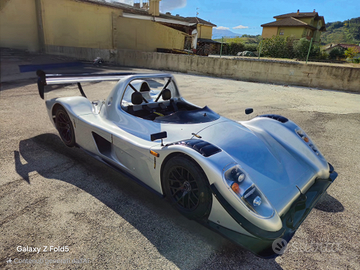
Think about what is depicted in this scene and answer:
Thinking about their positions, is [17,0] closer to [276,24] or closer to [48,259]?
[48,259]

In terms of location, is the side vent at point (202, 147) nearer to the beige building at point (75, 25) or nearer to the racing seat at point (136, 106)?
the racing seat at point (136, 106)

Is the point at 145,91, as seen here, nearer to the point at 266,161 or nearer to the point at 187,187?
the point at 187,187

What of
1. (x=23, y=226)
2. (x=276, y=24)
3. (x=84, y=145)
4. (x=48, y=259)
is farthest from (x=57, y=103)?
(x=276, y=24)

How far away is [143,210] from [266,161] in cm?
157

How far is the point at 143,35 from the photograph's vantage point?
28.8m

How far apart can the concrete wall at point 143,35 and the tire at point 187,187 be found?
27687mm

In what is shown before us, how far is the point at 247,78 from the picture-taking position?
14516mm

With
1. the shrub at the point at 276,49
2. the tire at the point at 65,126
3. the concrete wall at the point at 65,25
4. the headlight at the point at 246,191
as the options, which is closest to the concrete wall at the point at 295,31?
the shrub at the point at 276,49

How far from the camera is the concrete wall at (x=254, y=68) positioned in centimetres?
1193

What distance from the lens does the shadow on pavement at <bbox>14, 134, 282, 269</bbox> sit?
92.5 inches

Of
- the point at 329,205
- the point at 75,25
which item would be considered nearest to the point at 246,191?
the point at 329,205

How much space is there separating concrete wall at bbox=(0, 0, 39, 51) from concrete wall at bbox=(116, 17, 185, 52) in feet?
27.4

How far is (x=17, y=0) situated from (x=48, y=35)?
12.8ft

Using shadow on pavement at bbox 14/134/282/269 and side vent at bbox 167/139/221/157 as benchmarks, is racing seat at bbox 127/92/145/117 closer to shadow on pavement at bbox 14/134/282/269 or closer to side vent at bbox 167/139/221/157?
shadow on pavement at bbox 14/134/282/269
